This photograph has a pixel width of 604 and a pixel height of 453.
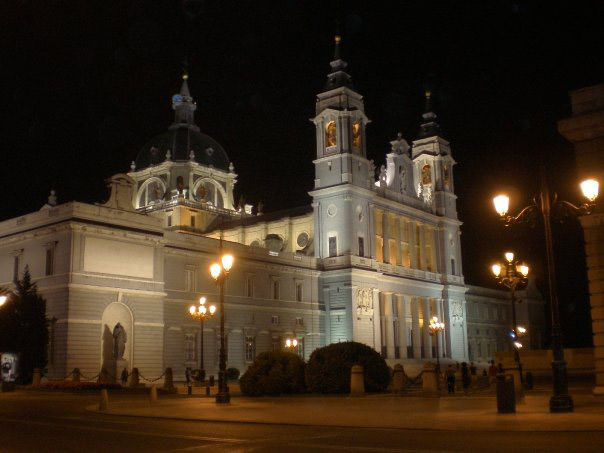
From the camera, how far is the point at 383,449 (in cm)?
1354

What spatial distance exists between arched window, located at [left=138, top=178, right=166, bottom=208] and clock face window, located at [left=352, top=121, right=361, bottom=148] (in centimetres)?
2700

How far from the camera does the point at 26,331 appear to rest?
4456 cm

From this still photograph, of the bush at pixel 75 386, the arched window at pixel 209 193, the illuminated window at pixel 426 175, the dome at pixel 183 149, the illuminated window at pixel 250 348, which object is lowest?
the bush at pixel 75 386

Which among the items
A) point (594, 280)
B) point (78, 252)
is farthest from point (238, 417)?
point (78, 252)

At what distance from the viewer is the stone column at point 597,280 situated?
2223cm

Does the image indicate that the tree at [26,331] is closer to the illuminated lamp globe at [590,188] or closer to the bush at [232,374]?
the bush at [232,374]

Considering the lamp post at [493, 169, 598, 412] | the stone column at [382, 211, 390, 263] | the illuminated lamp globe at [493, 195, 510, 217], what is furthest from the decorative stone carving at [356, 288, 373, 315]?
the lamp post at [493, 169, 598, 412]

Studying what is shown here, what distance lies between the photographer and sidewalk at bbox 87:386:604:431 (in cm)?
1719

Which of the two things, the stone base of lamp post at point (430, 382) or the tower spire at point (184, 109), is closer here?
the stone base of lamp post at point (430, 382)

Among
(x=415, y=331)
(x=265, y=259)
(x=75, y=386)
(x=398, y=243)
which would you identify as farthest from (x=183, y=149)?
(x=75, y=386)

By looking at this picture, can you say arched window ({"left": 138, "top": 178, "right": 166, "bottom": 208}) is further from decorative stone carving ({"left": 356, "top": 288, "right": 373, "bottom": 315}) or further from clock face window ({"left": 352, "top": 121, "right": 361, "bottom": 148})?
decorative stone carving ({"left": 356, "top": 288, "right": 373, "bottom": 315})

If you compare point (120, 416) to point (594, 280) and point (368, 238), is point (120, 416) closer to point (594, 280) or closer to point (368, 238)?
point (594, 280)

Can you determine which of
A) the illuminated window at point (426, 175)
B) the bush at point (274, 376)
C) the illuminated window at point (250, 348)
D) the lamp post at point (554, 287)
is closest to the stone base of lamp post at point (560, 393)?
the lamp post at point (554, 287)

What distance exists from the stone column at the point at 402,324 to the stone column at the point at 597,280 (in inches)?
2119
